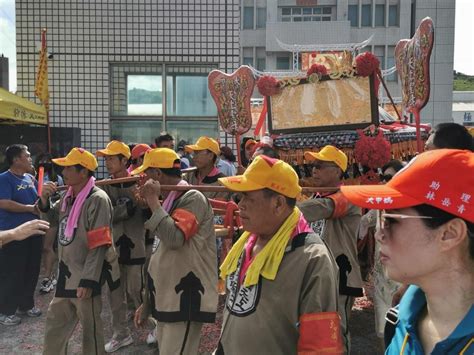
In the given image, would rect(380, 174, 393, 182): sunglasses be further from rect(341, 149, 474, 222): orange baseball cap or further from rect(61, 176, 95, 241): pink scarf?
rect(341, 149, 474, 222): orange baseball cap

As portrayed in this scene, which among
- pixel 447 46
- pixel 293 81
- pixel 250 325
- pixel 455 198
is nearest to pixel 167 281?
pixel 250 325

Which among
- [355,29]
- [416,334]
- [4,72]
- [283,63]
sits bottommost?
[416,334]

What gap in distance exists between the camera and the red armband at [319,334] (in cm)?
174

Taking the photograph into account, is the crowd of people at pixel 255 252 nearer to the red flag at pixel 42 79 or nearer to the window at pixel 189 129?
the red flag at pixel 42 79

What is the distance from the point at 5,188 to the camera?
5.10 m

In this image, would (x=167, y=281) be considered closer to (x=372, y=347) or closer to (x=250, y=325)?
(x=250, y=325)

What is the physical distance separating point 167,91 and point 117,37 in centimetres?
145

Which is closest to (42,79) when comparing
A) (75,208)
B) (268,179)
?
(75,208)

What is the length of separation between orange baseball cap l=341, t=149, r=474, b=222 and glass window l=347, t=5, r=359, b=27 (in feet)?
119

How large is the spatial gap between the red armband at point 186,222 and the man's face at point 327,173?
1314 millimetres

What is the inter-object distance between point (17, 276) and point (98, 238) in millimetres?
2313

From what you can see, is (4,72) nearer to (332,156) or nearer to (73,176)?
(73,176)

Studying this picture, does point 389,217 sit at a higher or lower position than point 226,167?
higher

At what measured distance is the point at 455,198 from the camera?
1.14 metres
